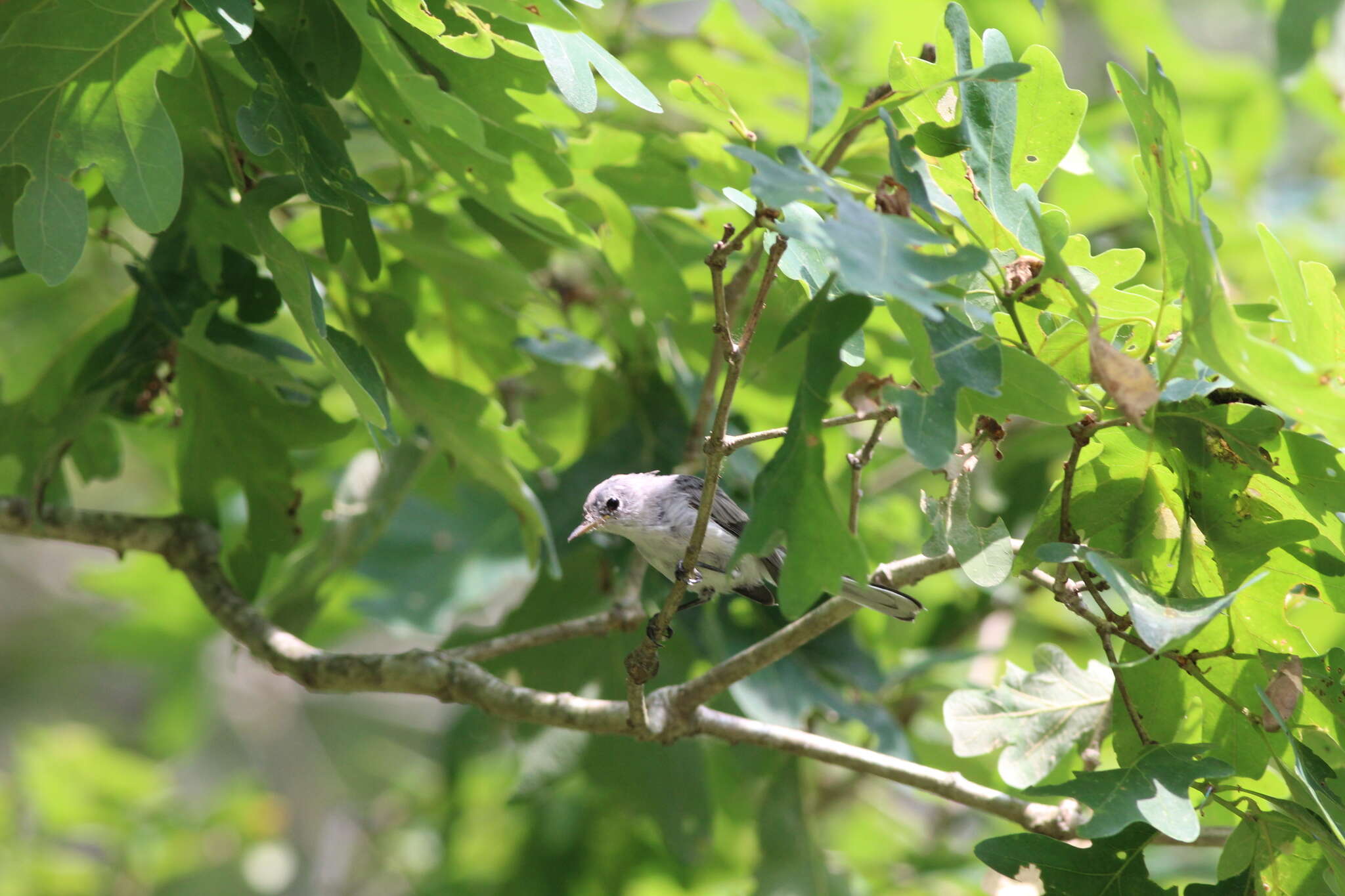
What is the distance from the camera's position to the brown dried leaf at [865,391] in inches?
68.3

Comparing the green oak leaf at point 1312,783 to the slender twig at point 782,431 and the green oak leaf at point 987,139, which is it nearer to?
the slender twig at point 782,431

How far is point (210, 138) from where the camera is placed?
2238 millimetres

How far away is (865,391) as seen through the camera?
5.74 ft

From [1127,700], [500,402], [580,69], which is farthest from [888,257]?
[500,402]

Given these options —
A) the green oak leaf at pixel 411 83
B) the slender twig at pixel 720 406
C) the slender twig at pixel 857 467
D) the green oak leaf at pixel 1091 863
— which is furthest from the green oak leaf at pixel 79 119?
the green oak leaf at pixel 1091 863

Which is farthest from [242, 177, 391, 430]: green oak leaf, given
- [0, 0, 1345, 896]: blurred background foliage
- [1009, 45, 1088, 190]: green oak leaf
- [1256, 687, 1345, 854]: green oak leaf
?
[1256, 687, 1345, 854]: green oak leaf

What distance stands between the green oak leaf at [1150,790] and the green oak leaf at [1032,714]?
19 cm

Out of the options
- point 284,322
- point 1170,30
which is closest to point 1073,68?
point 1170,30

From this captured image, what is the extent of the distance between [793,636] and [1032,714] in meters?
0.46

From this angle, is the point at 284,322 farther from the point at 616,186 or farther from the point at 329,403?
the point at 616,186

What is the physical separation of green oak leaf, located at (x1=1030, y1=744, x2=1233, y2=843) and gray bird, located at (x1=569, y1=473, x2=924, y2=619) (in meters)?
0.98

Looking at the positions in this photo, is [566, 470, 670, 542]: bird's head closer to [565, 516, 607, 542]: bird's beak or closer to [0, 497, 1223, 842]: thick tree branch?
[565, 516, 607, 542]: bird's beak

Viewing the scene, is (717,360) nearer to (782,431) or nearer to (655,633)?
(655,633)

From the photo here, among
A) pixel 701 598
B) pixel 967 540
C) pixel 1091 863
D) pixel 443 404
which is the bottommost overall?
pixel 701 598
